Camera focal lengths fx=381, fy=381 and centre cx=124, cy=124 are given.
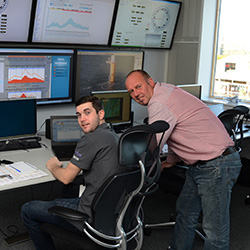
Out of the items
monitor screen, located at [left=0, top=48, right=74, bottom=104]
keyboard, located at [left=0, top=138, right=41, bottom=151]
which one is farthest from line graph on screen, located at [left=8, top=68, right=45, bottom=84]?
keyboard, located at [left=0, top=138, right=41, bottom=151]

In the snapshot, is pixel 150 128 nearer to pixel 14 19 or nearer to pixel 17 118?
pixel 17 118

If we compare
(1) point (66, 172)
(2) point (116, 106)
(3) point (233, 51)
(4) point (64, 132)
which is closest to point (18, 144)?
(4) point (64, 132)

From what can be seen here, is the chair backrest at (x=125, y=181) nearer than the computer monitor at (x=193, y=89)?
Yes

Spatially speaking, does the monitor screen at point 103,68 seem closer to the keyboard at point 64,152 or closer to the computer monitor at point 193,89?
the computer monitor at point 193,89

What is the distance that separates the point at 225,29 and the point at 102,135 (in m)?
3.05

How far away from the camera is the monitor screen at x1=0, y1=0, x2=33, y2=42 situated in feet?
10.4

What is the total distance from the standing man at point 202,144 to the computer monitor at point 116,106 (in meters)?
1.01

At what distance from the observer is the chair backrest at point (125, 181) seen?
183 cm

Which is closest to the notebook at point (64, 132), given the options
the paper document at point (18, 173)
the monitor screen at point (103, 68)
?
the paper document at point (18, 173)

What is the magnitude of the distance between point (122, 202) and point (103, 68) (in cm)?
235

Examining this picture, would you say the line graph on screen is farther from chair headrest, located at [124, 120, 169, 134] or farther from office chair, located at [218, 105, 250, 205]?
chair headrest, located at [124, 120, 169, 134]

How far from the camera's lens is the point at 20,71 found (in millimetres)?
3400

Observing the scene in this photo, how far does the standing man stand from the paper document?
2.65 ft

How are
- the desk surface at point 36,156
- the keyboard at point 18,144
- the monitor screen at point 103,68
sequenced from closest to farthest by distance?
the desk surface at point 36,156
the keyboard at point 18,144
the monitor screen at point 103,68
